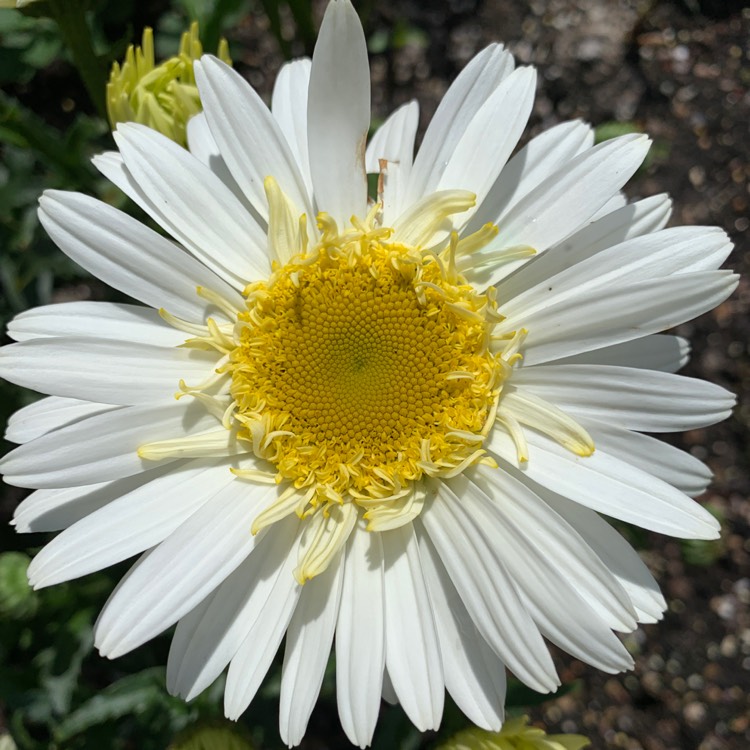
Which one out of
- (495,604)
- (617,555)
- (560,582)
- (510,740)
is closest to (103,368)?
(495,604)

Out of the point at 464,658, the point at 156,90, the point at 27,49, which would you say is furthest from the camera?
the point at 27,49

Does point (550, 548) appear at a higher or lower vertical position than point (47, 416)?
lower

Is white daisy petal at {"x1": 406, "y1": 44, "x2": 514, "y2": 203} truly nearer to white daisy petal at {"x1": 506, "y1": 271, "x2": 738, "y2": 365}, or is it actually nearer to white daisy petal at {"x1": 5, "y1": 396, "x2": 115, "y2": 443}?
white daisy petal at {"x1": 506, "y1": 271, "x2": 738, "y2": 365}

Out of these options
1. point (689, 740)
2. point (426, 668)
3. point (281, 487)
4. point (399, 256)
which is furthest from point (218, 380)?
point (689, 740)

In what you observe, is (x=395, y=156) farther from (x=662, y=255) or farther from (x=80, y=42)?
(x=80, y=42)

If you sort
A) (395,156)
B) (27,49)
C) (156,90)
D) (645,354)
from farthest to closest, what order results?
(27,49) < (156,90) < (395,156) < (645,354)

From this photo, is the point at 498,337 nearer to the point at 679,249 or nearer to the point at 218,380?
the point at 679,249

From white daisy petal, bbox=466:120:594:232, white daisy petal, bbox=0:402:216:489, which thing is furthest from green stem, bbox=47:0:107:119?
white daisy petal, bbox=466:120:594:232
